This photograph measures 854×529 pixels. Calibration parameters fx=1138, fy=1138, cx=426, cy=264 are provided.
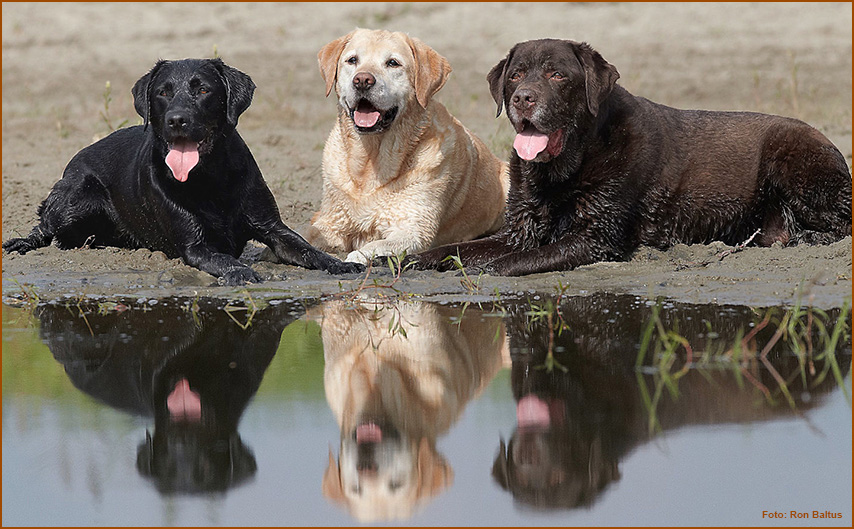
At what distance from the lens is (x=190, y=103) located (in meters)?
6.00

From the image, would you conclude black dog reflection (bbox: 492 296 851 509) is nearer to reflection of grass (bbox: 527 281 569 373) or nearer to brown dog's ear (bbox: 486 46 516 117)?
reflection of grass (bbox: 527 281 569 373)

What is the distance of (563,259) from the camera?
612 centimetres

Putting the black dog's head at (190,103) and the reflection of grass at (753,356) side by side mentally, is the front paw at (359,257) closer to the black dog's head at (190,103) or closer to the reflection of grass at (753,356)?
the black dog's head at (190,103)

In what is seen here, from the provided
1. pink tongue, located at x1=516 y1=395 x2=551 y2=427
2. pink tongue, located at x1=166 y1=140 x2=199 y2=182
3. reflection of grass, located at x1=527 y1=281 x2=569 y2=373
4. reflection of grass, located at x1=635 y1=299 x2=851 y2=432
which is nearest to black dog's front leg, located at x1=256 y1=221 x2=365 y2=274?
pink tongue, located at x1=166 y1=140 x2=199 y2=182

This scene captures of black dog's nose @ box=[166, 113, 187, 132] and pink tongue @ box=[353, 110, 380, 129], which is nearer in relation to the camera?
black dog's nose @ box=[166, 113, 187, 132]

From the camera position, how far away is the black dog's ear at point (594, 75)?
19.9 feet

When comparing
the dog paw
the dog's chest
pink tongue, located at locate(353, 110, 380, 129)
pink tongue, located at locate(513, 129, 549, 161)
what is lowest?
the dog paw

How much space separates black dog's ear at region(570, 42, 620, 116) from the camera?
6.05 m

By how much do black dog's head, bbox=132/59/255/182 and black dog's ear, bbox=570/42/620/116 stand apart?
5.99 ft

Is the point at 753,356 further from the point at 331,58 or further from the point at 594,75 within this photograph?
the point at 331,58

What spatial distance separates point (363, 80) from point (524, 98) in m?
0.93

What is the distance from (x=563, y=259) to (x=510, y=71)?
106cm

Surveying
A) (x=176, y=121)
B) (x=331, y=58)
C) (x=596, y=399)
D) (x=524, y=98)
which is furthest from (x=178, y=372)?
(x=331, y=58)

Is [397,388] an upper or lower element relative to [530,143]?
lower
